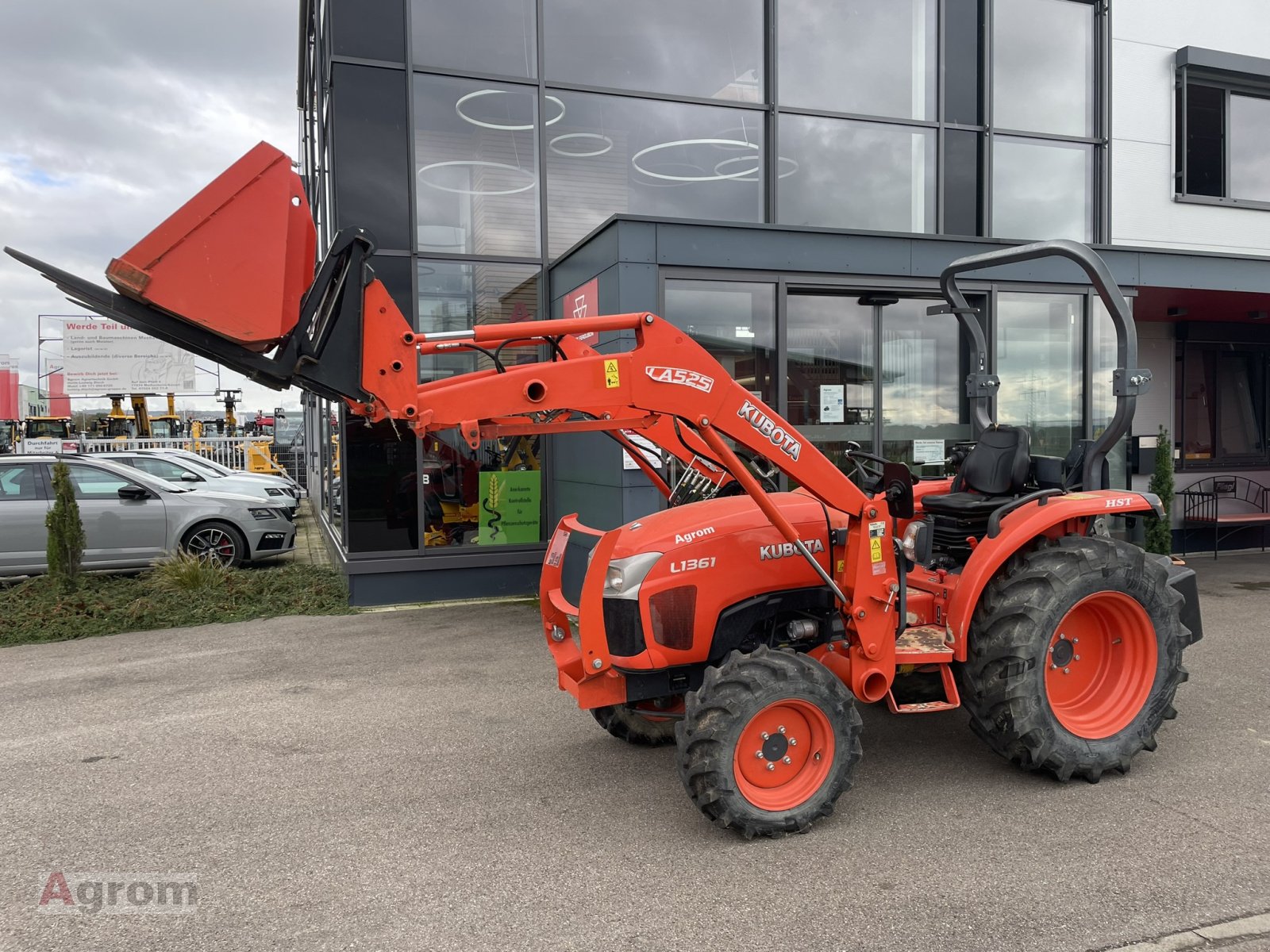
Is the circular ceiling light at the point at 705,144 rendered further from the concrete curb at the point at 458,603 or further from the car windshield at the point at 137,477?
the car windshield at the point at 137,477

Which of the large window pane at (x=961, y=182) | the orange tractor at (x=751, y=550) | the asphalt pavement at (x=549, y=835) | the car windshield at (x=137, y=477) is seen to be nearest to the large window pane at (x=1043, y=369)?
the large window pane at (x=961, y=182)

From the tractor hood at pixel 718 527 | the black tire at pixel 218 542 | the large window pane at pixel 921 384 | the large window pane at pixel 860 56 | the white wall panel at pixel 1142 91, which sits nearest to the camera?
the tractor hood at pixel 718 527

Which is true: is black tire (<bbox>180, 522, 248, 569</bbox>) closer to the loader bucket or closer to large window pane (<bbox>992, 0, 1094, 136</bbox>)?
the loader bucket

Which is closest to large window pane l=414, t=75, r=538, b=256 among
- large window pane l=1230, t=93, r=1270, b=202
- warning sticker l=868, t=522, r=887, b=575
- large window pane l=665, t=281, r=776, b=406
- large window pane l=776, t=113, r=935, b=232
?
large window pane l=665, t=281, r=776, b=406

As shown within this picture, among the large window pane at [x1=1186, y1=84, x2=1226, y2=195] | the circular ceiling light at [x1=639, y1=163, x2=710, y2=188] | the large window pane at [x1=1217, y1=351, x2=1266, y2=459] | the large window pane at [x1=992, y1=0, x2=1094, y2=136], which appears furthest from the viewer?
the large window pane at [x1=1217, y1=351, x2=1266, y2=459]

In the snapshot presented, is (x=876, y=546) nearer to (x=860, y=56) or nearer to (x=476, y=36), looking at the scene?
(x=476, y=36)

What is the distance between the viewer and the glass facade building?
8.20 metres

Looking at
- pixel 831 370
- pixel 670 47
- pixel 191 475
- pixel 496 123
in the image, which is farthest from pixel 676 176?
pixel 191 475

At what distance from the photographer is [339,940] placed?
3.05 m

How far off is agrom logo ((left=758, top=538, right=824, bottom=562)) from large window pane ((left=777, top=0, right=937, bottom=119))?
6.98 m

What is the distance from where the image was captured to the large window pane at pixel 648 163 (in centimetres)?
938

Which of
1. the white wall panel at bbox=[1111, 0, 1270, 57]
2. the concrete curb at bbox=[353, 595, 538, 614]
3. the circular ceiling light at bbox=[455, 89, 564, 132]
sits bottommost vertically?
the concrete curb at bbox=[353, 595, 538, 614]

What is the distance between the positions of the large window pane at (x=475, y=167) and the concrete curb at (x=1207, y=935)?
7854mm

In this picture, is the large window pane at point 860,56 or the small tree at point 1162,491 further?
the small tree at point 1162,491
